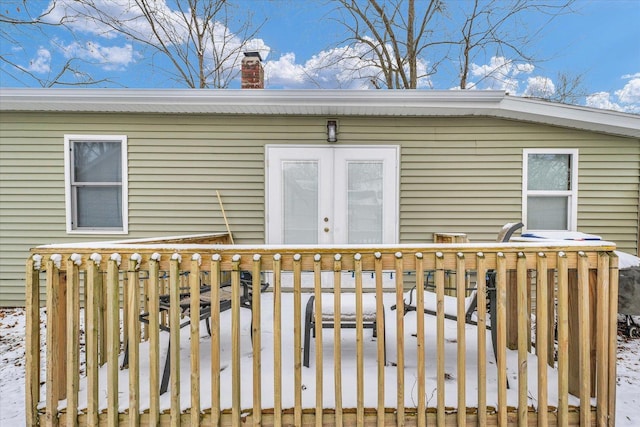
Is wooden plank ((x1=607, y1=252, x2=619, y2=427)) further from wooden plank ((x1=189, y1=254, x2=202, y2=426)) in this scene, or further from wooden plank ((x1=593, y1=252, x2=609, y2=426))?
wooden plank ((x1=189, y1=254, x2=202, y2=426))

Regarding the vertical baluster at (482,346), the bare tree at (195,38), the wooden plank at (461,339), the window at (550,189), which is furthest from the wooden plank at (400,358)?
the bare tree at (195,38)

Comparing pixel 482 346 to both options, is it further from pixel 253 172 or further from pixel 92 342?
pixel 253 172

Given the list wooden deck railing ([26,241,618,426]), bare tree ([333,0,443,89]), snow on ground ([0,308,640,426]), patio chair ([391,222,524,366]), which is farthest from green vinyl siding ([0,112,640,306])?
bare tree ([333,0,443,89])

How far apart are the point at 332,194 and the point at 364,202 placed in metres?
0.46

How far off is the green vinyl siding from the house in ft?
0.05

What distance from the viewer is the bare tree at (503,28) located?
8.93 metres

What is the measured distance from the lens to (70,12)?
727 centimetres

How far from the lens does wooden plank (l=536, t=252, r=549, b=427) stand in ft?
6.00

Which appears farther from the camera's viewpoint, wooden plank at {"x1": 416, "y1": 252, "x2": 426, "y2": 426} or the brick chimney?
the brick chimney

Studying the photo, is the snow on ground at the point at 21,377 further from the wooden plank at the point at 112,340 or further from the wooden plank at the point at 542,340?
the wooden plank at the point at 542,340

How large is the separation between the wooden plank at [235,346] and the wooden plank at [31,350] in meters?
1.15

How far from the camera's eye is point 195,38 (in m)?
10.5

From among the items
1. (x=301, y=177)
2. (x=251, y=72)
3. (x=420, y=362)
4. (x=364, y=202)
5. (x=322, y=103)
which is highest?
(x=251, y=72)

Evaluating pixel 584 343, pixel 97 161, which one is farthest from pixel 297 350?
pixel 97 161
